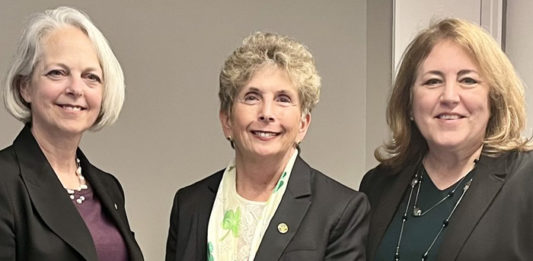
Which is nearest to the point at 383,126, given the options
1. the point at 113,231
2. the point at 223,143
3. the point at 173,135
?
the point at 223,143

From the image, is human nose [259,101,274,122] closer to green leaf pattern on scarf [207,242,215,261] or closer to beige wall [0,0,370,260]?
green leaf pattern on scarf [207,242,215,261]

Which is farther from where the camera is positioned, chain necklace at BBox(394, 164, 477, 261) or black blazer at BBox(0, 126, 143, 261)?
chain necklace at BBox(394, 164, 477, 261)

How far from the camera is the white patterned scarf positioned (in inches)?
74.4

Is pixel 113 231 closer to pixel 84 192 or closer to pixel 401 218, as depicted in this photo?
pixel 84 192

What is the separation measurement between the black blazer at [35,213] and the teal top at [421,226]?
85 cm

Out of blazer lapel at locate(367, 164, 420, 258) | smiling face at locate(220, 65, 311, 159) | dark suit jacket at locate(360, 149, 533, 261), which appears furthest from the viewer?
blazer lapel at locate(367, 164, 420, 258)

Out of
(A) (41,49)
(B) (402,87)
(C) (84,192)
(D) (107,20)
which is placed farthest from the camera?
(D) (107,20)

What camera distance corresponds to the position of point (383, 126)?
3.19 meters

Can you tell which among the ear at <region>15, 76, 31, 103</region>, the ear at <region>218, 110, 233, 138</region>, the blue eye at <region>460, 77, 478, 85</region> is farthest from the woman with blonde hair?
the ear at <region>15, 76, 31, 103</region>

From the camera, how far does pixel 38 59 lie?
1813 mm

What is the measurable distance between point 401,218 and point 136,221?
1.34 m

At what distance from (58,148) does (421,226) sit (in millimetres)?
1062

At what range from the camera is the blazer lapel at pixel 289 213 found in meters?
1.83

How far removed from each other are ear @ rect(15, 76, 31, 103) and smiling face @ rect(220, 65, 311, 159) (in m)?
0.57
